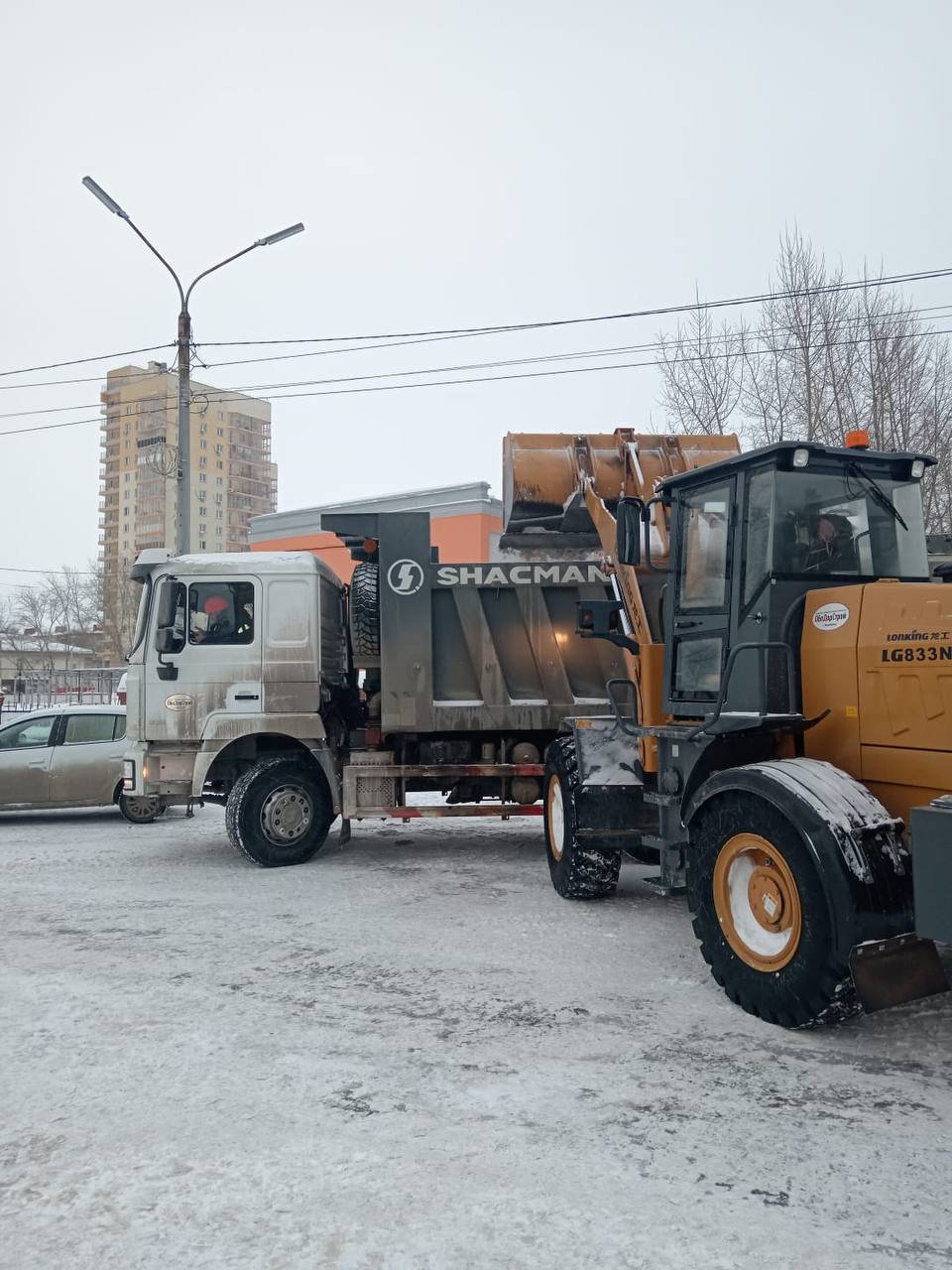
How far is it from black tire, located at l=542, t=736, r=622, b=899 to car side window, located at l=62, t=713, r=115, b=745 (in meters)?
6.79

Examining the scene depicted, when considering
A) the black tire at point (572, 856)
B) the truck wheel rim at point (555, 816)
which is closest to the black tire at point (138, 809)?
the truck wheel rim at point (555, 816)

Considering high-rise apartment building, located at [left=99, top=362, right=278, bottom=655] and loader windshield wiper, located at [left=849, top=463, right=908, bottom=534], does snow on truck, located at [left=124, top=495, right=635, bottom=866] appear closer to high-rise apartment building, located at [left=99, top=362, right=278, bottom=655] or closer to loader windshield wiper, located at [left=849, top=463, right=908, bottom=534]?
loader windshield wiper, located at [left=849, top=463, right=908, bottom=534]

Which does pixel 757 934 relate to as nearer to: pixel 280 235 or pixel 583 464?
pixel 583 464

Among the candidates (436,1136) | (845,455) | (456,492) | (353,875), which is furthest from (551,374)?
(436,1136)

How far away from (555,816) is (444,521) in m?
20.5

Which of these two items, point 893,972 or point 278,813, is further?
point 278,813

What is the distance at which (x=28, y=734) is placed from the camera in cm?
1163

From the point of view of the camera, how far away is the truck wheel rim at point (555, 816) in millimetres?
7277

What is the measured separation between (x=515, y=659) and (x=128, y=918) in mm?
3898

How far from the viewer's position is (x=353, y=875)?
27.3ft

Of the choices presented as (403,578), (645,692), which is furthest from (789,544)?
(403,578)

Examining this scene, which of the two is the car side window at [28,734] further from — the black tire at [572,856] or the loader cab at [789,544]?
the loader cab at [789,544]

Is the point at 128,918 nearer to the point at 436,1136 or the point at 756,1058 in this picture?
the point at 436,1136

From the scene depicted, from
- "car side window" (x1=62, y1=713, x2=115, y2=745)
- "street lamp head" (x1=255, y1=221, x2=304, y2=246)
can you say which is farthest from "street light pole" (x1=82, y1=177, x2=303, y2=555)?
"car side window" (x1=62, y1=713, x2=115, y2=745)
